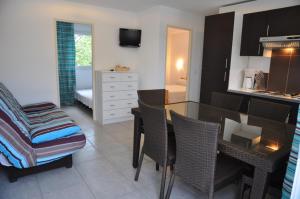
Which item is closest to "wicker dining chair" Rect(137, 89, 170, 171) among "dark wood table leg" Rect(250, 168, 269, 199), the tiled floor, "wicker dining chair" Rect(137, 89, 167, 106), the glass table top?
"wicker dining chair" Rect(137, 89, 167, 106)

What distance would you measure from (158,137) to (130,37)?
3306mm

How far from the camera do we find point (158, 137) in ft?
6.30

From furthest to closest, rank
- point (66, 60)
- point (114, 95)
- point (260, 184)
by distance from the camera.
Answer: point (66, 60) < point (114, 95) < point (260, 184)

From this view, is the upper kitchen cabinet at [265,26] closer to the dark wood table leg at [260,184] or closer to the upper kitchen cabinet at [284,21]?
the upper kitchen cabinet at [284,21]

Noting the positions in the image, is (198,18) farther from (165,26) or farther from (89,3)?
(89,3)

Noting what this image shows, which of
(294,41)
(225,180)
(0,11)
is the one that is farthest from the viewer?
(0,11)

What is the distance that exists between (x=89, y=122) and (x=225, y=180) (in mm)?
3426

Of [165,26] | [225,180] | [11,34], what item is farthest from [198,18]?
[225,180]

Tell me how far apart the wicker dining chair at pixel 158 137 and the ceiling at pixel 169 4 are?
2.82 m

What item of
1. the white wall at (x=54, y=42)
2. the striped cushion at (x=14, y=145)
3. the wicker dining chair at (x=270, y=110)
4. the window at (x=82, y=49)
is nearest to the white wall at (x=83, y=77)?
the window at (x=82, y=49)

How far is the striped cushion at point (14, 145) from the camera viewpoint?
2.01 metres

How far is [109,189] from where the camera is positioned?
2.18m

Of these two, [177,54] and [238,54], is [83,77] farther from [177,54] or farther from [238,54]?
[238,54]

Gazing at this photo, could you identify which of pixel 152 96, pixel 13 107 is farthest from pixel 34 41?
A: pixel 152 96
